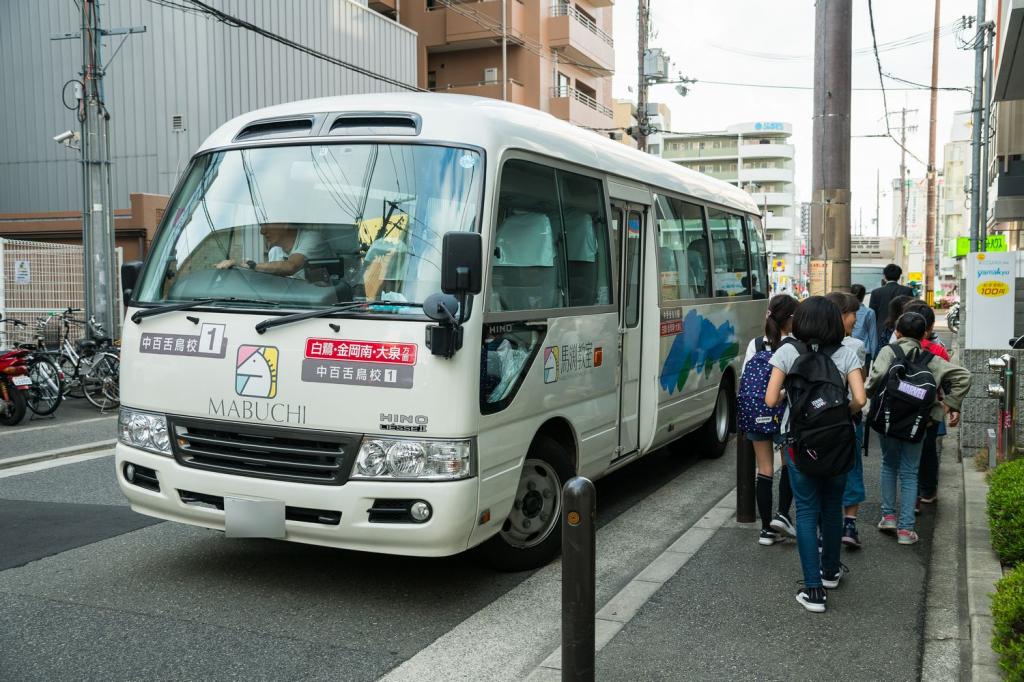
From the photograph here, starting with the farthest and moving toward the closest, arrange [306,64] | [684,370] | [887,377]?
[306,64] → [684,370] → [887,377]

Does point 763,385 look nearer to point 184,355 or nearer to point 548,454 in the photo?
point 548,454

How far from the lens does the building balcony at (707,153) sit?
11369cm

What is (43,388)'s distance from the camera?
12367 mm

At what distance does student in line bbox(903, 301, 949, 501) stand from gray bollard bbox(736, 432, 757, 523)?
1223 mm

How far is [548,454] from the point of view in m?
Result: 5.73

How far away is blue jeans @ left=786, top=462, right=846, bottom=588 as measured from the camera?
5047 millimetres

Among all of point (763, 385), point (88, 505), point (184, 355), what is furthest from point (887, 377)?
point (88, 505)

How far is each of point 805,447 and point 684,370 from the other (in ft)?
11.0

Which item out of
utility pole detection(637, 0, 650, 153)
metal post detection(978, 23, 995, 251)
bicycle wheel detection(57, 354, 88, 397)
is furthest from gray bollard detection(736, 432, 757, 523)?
utility pole detection(637, 0, 650, 153)

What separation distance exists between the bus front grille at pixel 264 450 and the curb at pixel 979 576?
3.07 m

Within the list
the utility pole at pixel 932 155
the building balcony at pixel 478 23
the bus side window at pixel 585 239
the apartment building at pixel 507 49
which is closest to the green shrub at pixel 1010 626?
the bus side window at pixel 585 239

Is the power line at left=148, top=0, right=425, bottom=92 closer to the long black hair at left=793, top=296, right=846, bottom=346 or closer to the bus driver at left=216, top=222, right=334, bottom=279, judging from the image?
the bus driver at left=216, top=222, right=334, bottom=279

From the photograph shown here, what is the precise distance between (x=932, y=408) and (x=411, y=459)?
12.2ft

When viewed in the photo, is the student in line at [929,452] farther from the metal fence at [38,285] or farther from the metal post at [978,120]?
the metal post at [978,120]
